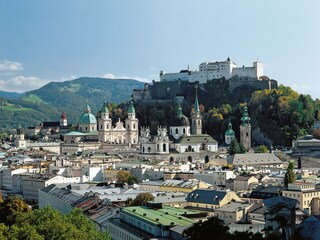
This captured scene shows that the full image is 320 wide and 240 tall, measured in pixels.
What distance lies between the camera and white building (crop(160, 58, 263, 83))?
469 ft

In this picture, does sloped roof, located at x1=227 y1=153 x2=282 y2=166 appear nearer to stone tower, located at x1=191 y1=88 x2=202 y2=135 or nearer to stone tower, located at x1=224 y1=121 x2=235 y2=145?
stone tower, located at x1=224 y1=121 x2=235 y2=145

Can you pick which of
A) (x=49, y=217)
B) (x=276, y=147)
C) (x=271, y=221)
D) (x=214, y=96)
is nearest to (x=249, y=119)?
(x=276, y=147)

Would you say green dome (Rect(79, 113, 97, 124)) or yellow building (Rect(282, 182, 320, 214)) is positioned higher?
green dome (Rect(79, 113, 97, 124))

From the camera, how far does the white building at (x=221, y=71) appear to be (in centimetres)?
14300

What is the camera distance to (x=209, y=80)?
144500 millimetres

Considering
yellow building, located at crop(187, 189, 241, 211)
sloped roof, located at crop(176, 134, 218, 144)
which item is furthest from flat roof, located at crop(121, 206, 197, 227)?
sloped roof, located at crop(176, 134, 218, 144)

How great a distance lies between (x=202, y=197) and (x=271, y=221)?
26498mm

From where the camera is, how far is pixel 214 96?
141 metres

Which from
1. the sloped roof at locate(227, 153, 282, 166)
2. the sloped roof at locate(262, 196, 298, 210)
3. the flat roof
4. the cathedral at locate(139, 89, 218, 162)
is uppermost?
the cathedral at locate(139, 89, 218, 162)

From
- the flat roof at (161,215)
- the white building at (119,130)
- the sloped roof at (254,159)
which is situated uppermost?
the white building at (119,130)

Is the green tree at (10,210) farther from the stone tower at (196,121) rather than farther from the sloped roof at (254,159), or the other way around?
the stone tower at (196,121)

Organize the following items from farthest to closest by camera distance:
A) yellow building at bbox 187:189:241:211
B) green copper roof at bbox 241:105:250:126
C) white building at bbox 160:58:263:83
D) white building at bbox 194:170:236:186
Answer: white building at bbox 160:58:263:83 < green copper roof at bbox 241:105:250:126 < white building at bbox 194:170:236:186 < yellow building at bbox 187:189:241:211

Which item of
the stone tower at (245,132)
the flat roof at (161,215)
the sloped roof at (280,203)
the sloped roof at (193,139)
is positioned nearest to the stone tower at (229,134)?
the stone tower at (245,132)

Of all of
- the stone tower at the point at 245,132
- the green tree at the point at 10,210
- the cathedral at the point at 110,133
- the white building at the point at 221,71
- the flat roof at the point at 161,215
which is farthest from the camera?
the white building at the point at 221,71
